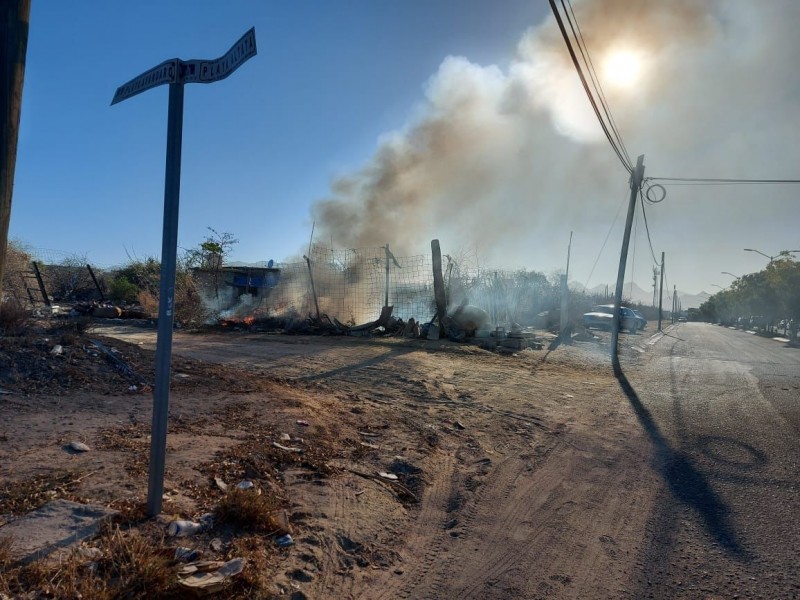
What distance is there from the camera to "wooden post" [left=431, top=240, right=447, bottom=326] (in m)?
13.0

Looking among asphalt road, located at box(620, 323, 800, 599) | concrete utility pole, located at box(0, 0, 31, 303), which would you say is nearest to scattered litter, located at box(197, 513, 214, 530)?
concrete utility pole, located at box(0, 0, 31, 303)

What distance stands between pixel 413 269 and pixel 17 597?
39.6 feet

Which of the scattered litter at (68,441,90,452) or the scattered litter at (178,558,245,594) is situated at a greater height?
the scattered litter at (68,441,90,452)

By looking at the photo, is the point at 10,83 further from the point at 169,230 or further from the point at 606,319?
the point at 606,319

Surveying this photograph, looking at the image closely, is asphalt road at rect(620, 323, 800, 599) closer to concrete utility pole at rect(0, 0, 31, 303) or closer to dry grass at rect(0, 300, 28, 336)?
concrete utility pole at rect(0, 0, 31, 303)

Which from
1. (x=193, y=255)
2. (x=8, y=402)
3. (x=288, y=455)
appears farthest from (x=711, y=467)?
(x=193, y=255)

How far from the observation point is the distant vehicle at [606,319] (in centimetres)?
2800

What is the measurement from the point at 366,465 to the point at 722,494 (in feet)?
9.12

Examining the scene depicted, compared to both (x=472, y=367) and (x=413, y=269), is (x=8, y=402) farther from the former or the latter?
(x=413, y=269)

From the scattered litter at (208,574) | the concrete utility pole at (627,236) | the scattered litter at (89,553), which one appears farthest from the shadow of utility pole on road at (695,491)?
the concrete utility pole at (627,236)

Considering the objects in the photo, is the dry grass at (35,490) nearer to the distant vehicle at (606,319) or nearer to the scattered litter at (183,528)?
the scattered litter at (183,528)

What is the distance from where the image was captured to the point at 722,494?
4254 millimetres

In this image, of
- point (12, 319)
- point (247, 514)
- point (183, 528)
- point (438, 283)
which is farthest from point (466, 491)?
point (438, 283)

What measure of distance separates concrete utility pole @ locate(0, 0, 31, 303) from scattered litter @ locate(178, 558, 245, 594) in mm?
1680
